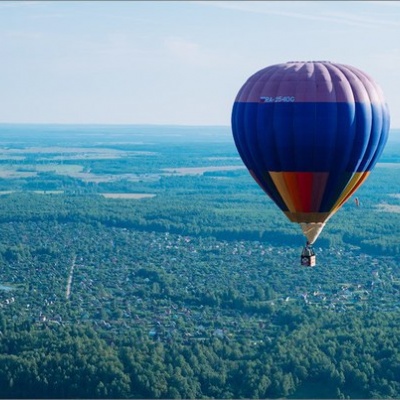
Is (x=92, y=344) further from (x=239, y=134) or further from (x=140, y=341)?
(x=239, y=134)

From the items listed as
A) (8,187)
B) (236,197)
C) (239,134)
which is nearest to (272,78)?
(239,134)

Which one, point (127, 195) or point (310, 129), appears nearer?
point (310, 129)

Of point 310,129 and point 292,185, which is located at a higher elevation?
point 310,129

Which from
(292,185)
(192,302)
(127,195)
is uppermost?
(292,185)

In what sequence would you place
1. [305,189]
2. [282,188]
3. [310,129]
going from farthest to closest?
1. [282,188]
2. [305,189]
3. [310,129]

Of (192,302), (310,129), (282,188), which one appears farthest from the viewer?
(192,302)

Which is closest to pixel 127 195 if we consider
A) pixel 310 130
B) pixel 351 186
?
pixel 351 186

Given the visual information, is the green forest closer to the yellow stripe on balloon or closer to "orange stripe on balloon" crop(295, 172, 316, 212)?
the yellow stripe on balloon

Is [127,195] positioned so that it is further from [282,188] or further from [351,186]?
[282,188]
